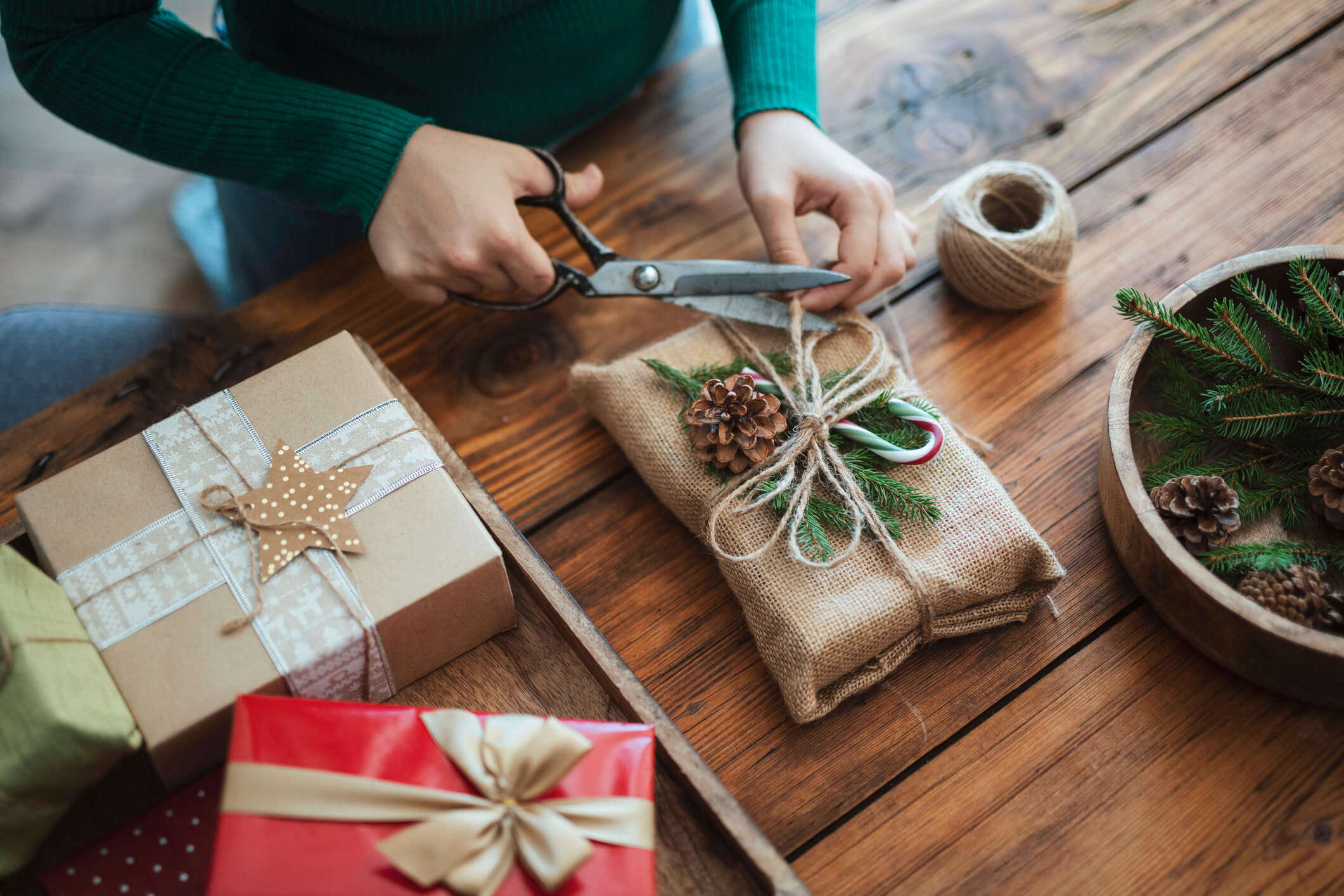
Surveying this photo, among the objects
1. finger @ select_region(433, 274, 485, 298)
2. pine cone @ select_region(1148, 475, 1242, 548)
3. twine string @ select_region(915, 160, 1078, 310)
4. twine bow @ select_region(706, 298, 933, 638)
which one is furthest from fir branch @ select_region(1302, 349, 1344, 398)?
finger @ select_region(433, 274, 485, 298)

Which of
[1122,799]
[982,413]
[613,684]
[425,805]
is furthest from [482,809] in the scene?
[982,413]

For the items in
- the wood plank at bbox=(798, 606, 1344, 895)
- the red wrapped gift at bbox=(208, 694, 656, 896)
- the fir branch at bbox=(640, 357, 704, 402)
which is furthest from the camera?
the fir branch at bbox=(640, 357, 704, 402)

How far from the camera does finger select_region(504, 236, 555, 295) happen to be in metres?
0.77

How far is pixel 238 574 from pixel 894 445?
51cm

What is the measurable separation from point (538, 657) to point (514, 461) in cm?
22

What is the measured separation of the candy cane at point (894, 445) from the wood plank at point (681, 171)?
0.74ft

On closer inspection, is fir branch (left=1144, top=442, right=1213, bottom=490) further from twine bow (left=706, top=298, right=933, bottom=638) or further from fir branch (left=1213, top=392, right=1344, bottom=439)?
twine bow (left=706, top=298, right=933, bottom=638)

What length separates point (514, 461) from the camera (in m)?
0.80

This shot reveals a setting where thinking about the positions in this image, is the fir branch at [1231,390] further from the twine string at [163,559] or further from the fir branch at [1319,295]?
the twine string at [163,559]

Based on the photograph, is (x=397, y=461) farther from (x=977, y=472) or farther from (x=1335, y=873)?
(x=1335, y=873)

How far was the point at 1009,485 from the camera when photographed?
76 centimetres

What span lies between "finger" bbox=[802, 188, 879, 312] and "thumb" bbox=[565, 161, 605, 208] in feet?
0.81

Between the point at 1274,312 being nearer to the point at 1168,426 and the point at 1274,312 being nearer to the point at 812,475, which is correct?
the point at 1168,426

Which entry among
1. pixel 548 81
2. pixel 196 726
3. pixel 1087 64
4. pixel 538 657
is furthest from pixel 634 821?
pixel 1087 64
